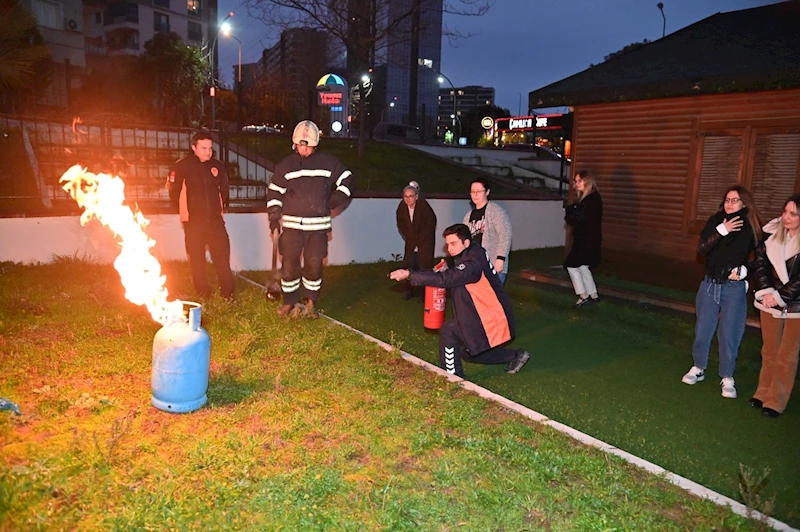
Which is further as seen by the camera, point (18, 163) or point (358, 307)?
point (18, 163)

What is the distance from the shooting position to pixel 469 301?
18.3 ft

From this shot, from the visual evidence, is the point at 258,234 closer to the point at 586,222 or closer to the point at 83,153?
the point at 83,153

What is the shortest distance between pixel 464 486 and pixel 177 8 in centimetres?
6099

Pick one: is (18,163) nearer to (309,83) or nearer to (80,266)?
(80,266)

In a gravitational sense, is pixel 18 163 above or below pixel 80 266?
above

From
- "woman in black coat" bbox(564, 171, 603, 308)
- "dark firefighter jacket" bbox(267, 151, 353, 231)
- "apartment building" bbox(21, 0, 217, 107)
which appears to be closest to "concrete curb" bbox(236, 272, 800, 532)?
"dark firefighter jacket" bbox(267, 151, 353, 231)

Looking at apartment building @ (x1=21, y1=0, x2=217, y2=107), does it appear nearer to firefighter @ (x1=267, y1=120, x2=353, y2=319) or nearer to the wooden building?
the wooden building

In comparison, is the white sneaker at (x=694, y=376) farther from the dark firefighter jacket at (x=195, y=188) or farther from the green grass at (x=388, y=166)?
the green grass at (x=388, y=166)

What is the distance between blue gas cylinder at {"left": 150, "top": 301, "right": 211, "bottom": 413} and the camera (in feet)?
14.6

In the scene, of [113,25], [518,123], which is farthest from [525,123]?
[113,25]

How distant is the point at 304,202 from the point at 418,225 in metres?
2.22

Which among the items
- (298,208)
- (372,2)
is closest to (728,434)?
(298,208)

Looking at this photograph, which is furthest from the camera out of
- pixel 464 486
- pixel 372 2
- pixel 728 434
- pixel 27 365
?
pixel 372 2

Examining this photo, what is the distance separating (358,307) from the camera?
28.5 feet
